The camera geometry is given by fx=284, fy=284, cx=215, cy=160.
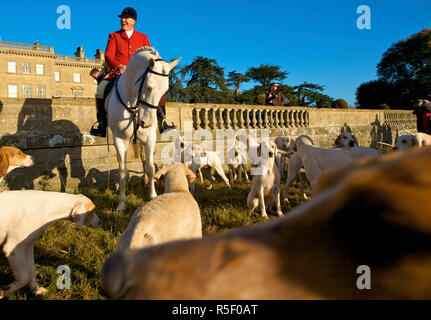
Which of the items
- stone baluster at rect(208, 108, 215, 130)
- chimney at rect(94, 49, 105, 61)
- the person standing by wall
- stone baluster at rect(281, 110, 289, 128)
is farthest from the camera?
chimney at rect(94, 49, 105, 61)

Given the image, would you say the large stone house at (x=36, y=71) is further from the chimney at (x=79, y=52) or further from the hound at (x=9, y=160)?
the hound at (x=9, y=160)

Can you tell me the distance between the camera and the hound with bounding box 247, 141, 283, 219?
19.2ft

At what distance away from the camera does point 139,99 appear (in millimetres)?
5125

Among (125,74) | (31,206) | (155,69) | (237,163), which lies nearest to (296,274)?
(31,206)

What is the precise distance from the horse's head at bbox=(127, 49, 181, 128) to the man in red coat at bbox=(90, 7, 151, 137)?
1.71 metres

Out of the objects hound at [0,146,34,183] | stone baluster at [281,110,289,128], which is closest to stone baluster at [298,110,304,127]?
stone baluster at [281,110,289,128]

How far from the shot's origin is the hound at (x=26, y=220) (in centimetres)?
272

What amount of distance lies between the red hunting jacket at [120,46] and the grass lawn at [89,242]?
3.16 m

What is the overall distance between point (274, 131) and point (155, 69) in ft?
27.8

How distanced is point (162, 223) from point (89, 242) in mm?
2070

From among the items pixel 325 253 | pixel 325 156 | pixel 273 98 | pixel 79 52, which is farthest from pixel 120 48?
pixel 79 52

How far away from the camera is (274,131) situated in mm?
12438

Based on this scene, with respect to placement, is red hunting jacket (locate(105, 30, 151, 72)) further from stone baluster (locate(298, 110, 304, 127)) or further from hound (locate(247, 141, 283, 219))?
stone baluster (locate(298, 110, 304, 127))
